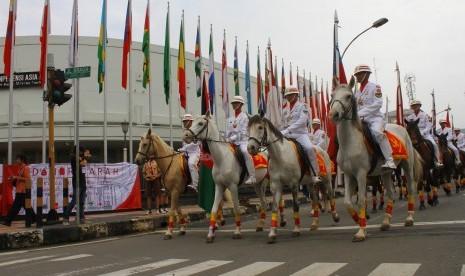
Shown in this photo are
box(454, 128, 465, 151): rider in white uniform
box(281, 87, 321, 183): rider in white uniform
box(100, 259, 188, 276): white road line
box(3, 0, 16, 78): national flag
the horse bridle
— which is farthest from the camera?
box(454, 128, 465, 151): rider in white uniform

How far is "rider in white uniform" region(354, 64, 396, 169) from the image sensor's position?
8.47 m

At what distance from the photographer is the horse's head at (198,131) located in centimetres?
951

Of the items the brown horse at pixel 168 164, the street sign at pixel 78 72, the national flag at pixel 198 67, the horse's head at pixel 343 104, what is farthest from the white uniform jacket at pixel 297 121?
the national flag at pixel 198 67

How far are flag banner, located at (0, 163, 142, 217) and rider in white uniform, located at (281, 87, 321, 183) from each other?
833cm

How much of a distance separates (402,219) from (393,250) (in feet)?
13.8

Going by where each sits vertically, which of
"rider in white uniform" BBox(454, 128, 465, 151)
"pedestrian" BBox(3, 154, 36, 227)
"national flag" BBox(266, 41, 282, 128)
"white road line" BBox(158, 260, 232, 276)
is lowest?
"white road line" BBox(158, 260, 232, 276)

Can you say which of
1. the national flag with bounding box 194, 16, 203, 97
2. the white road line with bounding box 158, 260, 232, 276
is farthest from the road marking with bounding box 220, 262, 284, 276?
the national flag with bounding box 194, 16, 203, 97

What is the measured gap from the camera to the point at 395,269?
5324mm

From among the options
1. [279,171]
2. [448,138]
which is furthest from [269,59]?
[279,171]

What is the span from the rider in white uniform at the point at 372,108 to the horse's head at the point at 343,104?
64cm

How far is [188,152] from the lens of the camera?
38.6 feet

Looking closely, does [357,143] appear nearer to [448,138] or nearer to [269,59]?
[448,138]

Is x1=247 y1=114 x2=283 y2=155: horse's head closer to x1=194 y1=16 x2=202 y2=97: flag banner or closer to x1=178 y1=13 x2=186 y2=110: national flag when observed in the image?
x1=178 y1=13 x2=186 y2=110: national flag

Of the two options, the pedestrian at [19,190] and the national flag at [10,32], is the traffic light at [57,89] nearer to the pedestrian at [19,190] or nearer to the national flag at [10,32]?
the pedestrian at [19,190]
